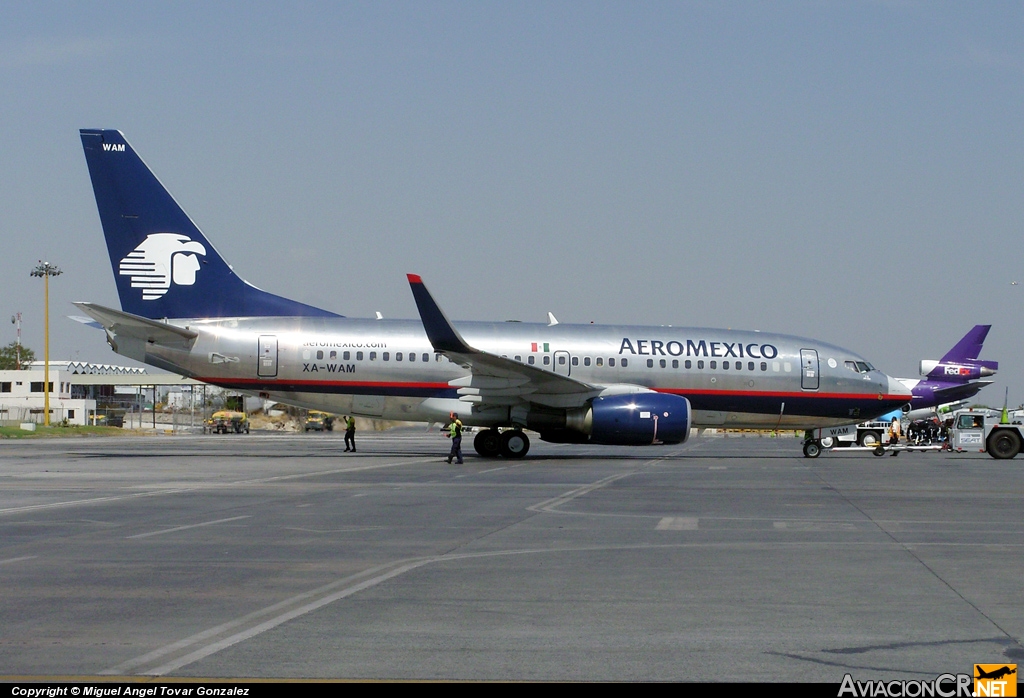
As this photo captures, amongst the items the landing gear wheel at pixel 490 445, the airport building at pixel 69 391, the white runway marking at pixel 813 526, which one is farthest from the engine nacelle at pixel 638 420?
the airport building at pixel 69 391

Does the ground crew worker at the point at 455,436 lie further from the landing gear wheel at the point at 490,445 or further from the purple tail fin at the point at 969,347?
the purple tail fin at the point at 969,347

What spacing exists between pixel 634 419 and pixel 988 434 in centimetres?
1745

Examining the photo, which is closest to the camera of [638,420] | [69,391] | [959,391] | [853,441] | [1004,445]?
[638,420]

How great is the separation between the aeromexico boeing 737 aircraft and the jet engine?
0.04 meters

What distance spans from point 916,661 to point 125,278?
31.3m

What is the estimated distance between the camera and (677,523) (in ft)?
51.1

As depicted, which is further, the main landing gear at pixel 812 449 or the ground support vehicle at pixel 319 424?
the ground support vehicle at pixel 319 424

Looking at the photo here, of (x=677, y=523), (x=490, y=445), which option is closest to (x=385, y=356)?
(x=490, y=445)

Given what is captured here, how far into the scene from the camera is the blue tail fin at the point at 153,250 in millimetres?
33781

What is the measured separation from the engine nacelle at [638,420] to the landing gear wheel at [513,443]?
2633 mm

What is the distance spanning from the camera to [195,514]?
1634 centimetres

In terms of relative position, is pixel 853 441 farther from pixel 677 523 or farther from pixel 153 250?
pixel 677 523

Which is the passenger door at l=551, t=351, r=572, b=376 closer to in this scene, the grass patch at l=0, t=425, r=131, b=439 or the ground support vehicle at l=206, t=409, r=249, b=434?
the grass patch at l=0, t=425, r=131, b=439

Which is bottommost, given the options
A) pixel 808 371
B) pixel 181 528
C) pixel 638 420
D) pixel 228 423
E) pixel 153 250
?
pixel 181 528
